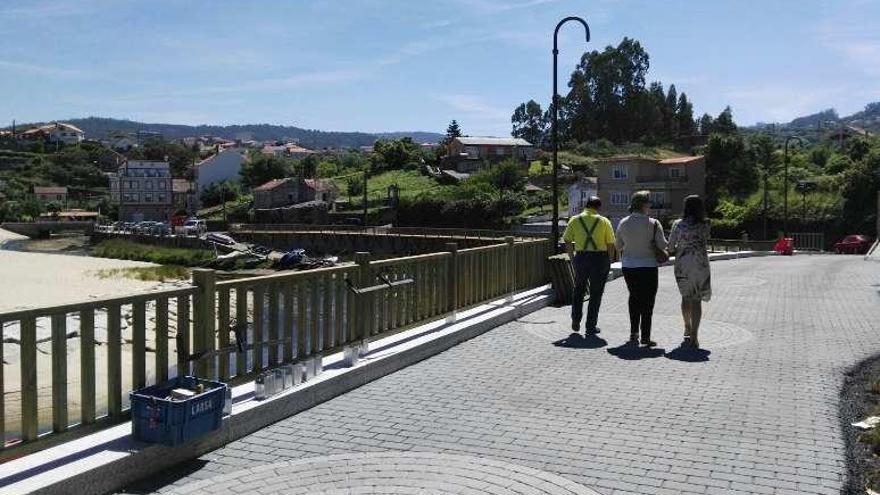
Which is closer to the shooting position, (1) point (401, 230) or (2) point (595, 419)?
(2) point (595, 419)

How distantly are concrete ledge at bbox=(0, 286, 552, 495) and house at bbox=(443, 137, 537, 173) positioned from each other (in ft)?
337

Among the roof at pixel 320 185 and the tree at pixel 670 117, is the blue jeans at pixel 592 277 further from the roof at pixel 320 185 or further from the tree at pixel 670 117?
the tree at pixel 670 117

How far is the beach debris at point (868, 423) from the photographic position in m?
6.16

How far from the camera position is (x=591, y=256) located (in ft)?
33.3

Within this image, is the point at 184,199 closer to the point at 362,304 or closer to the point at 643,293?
the point at 643,293

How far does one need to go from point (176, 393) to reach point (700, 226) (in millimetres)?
6300

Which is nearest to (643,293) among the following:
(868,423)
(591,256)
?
(591,256)

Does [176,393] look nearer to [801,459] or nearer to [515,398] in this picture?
[515,398]

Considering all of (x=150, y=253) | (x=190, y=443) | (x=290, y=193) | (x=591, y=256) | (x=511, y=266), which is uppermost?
(x=290, y=193)

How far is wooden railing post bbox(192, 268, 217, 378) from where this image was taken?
5.72m

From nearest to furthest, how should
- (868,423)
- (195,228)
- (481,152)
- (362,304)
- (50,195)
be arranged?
(868,423)
(362,304)
(195,228)
(481,152)
(50,195)

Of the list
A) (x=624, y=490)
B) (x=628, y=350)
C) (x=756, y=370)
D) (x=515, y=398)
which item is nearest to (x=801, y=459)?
(x=624, y=490)

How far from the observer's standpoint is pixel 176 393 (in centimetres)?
514

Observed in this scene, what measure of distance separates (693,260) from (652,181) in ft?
209
